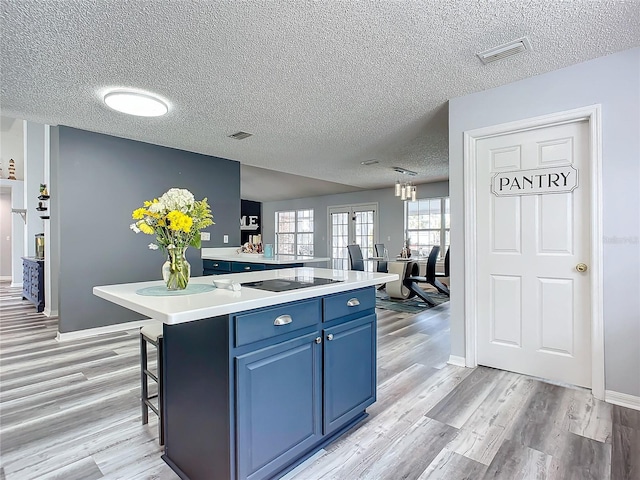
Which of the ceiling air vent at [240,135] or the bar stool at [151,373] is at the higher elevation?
the ceiling air vent at [240,135]

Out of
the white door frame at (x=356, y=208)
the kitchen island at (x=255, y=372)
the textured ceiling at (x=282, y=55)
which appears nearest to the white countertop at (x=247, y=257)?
the textured ceiling at (x=282, y=55)

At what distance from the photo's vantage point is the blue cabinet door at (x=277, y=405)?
1.37m

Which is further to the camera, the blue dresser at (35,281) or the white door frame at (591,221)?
the blue dresser at (35,281)

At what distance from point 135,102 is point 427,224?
6.56m

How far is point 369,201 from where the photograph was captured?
29.0 feet

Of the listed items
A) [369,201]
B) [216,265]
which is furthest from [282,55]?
[369,201]

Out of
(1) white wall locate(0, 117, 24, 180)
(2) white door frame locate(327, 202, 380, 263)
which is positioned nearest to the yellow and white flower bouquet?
(2) white door frame locate(327, 202, 380, 263)

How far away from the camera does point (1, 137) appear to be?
7.79 metres

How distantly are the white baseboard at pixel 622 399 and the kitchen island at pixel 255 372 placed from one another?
1.75 meters

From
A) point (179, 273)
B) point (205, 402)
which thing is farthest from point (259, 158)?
point (205, 402)

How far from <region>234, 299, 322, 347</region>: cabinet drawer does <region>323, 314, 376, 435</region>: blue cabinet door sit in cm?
17

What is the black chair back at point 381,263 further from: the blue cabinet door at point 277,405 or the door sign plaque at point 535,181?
the blue cabinet door at point 277,405

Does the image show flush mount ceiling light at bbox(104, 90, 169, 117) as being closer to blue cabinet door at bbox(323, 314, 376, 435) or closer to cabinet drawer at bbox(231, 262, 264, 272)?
cabinet drawer at bbox(231, 262, 264, 272)

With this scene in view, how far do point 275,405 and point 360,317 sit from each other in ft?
2.41
